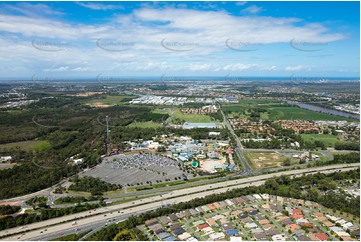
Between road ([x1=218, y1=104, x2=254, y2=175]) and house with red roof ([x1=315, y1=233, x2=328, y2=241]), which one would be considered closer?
house with red roof ([x1=315, y1=233, x2=328, y2=241])

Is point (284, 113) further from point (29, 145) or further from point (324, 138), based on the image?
point (29, 145)

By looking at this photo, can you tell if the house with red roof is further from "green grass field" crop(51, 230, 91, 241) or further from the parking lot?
"green grass field" crop(51, 230, 91, 241)

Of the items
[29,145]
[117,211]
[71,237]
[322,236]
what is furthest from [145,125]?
[322,236]

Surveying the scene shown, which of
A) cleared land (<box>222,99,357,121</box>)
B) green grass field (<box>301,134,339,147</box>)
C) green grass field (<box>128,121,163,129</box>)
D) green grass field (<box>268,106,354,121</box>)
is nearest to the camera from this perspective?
green grass field (<box>301,134,339,147</box>)

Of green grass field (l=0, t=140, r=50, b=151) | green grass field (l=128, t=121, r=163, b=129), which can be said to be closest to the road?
green grass field (l=128, t=121, r=163, b=129)

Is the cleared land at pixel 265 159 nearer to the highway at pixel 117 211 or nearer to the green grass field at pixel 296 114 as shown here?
the highway at pixel 117 211
